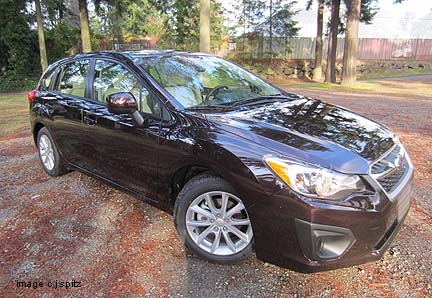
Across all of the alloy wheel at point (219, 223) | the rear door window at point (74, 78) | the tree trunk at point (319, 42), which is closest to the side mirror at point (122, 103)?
the alloy wheel at point (219, 223)

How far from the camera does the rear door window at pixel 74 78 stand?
3846 millimetres

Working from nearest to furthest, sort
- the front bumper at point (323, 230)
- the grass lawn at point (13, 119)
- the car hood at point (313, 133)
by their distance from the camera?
the front bumper at point (323, 230), the car hood at point (313, 133), the grass lawn at point (13, 119)

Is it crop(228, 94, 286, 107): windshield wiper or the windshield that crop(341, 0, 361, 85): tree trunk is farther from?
crop(228, 94, 286, 107): windshield wiper

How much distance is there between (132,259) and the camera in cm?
275

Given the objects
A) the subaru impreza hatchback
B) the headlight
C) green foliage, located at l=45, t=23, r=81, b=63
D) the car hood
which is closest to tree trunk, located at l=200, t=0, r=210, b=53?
the subaru impreza hatchback

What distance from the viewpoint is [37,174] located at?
4.79 m

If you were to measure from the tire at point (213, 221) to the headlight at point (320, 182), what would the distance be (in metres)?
0.45

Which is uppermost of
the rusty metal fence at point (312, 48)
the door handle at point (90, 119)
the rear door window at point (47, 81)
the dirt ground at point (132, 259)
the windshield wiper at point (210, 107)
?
the rusty metal fence at point (312, 48)

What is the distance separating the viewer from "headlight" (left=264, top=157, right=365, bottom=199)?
2.13 metres

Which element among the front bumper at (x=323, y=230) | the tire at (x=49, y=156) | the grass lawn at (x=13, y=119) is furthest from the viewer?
the grass lawn at (x=13, y=119)

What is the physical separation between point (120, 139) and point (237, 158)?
1.36 meters

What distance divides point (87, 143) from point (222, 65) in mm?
1760

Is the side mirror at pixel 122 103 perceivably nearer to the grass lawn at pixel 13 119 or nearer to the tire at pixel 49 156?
the tire at pixel 49 156

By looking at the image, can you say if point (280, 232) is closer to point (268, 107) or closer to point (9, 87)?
point (268, 107)
